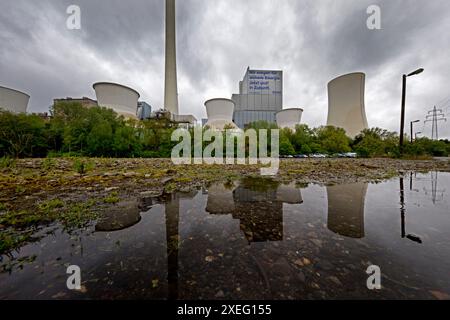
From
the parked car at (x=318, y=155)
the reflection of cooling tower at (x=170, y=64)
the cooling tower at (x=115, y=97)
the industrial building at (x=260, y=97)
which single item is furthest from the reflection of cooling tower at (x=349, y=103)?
the cooling tower at (x=115, y=97)

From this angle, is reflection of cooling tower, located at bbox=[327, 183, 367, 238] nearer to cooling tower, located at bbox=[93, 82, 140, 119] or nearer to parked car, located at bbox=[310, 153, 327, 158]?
parked car, located at bbox=[310, 153, 327, 158]

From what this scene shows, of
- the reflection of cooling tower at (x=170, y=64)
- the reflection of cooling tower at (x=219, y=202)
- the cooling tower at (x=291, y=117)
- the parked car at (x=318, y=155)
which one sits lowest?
the reflection of cooling tower at (x=219, y=202)

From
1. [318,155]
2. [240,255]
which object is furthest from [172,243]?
[318,155]

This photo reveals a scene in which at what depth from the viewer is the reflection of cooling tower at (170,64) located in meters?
34.4

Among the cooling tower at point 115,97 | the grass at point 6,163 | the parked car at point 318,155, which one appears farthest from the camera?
the cooling tower at point 115,97

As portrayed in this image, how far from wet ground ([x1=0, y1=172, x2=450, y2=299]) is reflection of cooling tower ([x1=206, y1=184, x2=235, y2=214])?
8cm

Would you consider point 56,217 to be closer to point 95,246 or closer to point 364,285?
point 95,246

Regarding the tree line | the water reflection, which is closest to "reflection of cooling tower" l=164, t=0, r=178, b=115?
the tree line

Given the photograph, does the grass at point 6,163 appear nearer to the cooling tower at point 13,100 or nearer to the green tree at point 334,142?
the green tree at point 334,142

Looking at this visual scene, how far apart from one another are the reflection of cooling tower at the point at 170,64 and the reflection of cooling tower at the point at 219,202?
34.2m

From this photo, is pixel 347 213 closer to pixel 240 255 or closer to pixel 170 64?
pixel 240 255

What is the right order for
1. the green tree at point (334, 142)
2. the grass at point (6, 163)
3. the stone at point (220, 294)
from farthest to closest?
the green tree at point (334, 142) → the grass at point (6, 163) → the stone at point (220, 294)
